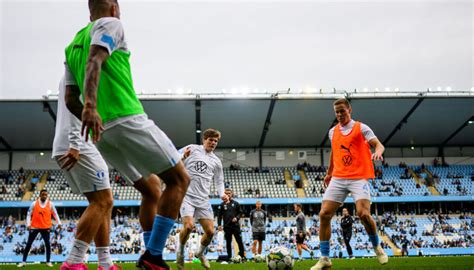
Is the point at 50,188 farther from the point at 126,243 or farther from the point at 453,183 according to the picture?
the point at 453,183

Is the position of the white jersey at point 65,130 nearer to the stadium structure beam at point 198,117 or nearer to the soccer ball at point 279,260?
the soccer ball at point 279,260

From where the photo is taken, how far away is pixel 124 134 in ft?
12.1

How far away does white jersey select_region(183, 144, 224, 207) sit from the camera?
8.91 meters

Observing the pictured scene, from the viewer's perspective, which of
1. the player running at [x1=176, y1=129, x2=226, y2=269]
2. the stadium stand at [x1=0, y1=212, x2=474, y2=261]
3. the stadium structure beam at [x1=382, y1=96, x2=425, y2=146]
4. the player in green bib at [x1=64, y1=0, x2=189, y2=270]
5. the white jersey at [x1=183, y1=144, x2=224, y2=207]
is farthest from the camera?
the stadium structure beam at [x1=382, y1=96, x2=425, y2=146]

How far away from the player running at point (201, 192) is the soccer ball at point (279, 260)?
1.89m

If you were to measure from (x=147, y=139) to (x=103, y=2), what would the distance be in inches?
51.7

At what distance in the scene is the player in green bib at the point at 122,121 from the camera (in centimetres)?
→ 356

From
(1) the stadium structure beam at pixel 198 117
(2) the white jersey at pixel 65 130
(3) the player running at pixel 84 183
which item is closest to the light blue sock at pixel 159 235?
(3) the player running at pixel 84 183

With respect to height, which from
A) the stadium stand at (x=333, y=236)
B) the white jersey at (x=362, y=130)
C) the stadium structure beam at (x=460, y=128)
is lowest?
the stadium stand at (x=333, y=236)

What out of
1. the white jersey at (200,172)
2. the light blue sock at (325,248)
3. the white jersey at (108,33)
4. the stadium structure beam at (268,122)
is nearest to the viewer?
the white jersey at (108,33)

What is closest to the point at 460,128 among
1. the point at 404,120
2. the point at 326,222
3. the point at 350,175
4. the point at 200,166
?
the point at 404,120

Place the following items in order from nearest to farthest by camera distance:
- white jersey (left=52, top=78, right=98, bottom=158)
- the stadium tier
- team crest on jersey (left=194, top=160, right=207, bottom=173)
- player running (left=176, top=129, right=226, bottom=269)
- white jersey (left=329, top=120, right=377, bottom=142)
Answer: white jersey (left=52, top=78, right=98, bottom=158) → white jersey (left=329, top=120, right=377, bottom=142) → player running (left=176, top=129, right=226, bottom=269) → team crest on jersey (left=194, top=160, right=207, bottom=173) → the stadium tier

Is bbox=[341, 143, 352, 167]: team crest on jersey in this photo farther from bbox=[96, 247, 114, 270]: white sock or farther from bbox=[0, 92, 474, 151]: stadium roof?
bbox=[0, 92, 474, 151]: stadium roof

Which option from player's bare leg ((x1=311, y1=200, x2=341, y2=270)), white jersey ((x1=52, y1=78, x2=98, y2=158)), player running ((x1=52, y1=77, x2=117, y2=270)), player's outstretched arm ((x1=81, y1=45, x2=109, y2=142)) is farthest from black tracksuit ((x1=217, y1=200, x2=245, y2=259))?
player's outstretched arm ((x1=81, y1=45, x2=109, y2=142))
